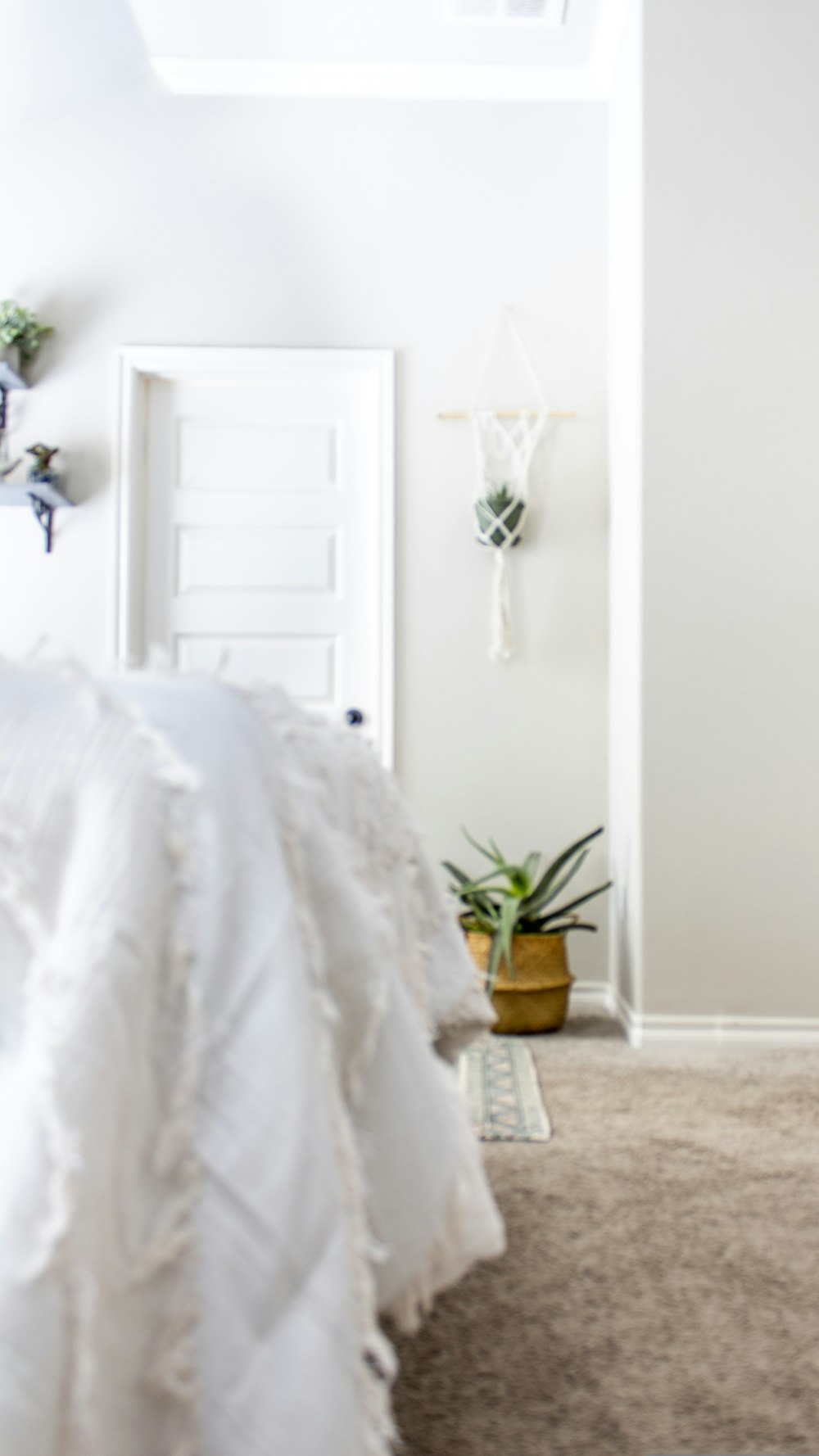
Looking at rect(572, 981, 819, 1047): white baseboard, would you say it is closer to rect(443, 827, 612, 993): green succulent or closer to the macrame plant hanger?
rect(443, 827, 612, 993): green succulent

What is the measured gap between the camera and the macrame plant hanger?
313cm

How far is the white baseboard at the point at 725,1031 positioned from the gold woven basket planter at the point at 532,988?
209 millimetres

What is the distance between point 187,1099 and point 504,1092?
165 centimetres

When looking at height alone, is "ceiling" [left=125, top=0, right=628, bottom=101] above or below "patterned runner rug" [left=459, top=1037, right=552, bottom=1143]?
above

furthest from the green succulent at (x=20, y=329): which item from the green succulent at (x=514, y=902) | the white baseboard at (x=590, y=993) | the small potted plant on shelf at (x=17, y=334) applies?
the white baseboard at (x=590, y=993)

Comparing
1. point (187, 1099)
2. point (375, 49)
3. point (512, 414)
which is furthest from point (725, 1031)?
point (375, 49)

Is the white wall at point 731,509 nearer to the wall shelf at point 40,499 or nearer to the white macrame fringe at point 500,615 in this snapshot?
the white macrame fringe at point 500,615

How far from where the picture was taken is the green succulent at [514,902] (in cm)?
274

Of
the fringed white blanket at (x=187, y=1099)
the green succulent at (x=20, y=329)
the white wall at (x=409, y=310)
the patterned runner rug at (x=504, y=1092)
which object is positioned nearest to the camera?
the fringed white blanket at (x=187, y=1099)

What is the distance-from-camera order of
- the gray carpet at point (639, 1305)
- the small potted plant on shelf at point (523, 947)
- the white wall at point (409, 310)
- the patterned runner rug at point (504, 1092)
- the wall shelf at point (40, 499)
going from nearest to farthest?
the gray carpet at point (639, 1305) < the patterned runner rug at point (504, 1092) < the small potted plant on shelf at point (523, 947) < the wall shelf at point (40, 499) < the white wall at point (409, 310)

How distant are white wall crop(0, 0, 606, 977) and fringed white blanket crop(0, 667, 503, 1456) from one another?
7.92ft

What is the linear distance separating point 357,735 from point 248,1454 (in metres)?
0.81

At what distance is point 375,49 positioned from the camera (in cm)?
319

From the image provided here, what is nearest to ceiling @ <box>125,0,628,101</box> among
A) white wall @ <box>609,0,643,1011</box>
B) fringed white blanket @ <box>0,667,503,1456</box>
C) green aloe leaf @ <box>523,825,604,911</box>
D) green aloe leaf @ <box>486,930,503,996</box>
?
white wall @ <box>609,0,643,1011</box>
